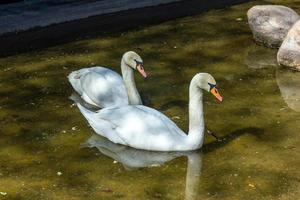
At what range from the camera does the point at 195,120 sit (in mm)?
7918

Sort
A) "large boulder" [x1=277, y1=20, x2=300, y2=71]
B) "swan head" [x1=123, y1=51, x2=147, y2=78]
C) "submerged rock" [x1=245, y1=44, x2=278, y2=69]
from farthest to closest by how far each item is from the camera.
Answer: "submerged rock" [x1=245, y1=44, x2=278, y2=69], "large boulder" [x1=277, y1=20, x2=300, y2=71], "swan head" [x1=123, y1=51, x2=147, y2=78]

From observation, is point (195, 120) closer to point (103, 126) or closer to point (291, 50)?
point (103, 126)

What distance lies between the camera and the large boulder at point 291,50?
1093 centimetres

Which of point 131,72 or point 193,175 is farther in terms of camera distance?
point 131,72

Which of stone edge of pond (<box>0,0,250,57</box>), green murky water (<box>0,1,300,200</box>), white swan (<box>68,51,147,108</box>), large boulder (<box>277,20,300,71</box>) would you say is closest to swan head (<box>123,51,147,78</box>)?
white swan (<box>68,51,147,108</box>)

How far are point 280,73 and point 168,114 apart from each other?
2.65 m

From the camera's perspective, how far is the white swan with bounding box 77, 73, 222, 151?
7906 millimetres

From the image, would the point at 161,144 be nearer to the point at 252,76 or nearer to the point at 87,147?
the point at 87,147

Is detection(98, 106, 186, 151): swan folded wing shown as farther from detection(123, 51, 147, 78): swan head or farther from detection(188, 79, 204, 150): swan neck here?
detection(123, 51, 147, 78): swan head

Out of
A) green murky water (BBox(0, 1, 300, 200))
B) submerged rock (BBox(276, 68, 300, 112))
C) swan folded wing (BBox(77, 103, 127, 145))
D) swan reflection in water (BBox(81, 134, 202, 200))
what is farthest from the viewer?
submerged rock (BBox(276, 68, 300, 112))

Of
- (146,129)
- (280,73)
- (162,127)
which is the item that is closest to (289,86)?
(280,73)

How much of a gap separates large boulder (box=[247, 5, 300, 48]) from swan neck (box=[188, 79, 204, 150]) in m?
4.60

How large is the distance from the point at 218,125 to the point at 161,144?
1192 mm

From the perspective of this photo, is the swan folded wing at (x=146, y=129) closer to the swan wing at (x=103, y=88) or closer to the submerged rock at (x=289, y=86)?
the swan wing at (x=103, y=88)
